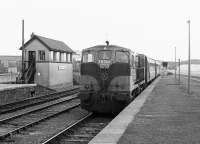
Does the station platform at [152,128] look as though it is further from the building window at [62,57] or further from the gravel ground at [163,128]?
the building window at [62,57]

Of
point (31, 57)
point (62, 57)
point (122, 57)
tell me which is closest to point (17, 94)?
point (31, 57)

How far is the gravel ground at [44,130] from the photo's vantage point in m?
11.3

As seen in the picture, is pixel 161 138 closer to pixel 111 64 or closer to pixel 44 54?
pixel 111 64

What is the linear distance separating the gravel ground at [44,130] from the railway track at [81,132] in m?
0.55

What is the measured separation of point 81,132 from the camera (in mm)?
12688

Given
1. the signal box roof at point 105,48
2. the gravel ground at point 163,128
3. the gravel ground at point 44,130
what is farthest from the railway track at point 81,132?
the signal box roof at point 105,48

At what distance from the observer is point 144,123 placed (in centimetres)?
1208

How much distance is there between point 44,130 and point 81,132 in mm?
1548

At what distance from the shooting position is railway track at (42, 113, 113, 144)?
11102mm

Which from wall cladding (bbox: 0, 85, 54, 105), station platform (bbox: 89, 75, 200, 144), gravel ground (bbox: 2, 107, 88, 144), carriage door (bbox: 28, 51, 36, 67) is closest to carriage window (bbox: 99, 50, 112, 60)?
station platform (bbox: 89, 75, 200, 144)

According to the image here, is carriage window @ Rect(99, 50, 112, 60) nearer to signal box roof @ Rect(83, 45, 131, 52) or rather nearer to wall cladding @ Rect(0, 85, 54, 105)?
signal box roof @ Rect(83, 45, 131, 52)

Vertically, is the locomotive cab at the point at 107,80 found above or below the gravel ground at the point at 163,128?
above

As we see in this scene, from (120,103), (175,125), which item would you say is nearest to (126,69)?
(120,103)

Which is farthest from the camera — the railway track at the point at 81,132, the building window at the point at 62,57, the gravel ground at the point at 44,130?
the building window at the point at 62,57
